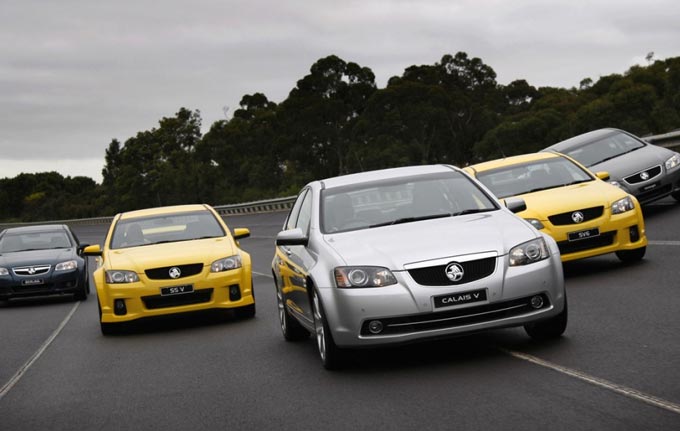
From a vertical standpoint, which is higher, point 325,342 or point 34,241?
point 34,241

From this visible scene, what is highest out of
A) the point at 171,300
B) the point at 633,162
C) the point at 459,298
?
the point at 633,162

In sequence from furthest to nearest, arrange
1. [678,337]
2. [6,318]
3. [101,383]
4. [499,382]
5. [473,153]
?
[473,153] < [6,318] < [101,383] < [678,337] < [499,382]

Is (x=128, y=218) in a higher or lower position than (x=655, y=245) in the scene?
higher

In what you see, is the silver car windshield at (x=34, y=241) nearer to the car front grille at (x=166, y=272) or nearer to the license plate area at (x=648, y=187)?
the car front grille at (x=166, y=272)

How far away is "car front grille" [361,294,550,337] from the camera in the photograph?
26.5 ft

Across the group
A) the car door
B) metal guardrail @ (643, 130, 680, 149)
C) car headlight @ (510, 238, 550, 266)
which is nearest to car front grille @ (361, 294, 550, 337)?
car headlight @ (510, 238, 550, 266)

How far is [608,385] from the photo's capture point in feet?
22.7

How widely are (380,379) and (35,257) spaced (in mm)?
13265

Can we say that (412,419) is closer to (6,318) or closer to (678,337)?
(678,337)

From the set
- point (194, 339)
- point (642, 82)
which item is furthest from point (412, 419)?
point (642, 82)

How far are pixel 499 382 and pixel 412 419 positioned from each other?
113 cm

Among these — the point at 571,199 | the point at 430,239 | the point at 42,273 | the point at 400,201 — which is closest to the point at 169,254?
the point at 400,201

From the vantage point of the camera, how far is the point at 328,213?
966 centimetres

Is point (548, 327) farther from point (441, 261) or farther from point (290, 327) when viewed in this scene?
point (290, 327)
